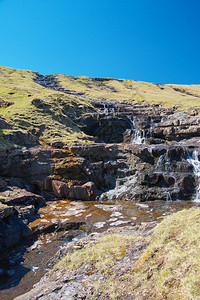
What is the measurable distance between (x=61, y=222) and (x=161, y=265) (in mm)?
8384

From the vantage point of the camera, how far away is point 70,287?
427 cm

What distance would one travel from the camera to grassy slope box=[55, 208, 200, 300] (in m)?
3.18

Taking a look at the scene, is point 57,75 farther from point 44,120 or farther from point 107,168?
point 107,168

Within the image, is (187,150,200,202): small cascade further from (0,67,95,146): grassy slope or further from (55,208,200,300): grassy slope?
(55,208,200,300): grassy slope

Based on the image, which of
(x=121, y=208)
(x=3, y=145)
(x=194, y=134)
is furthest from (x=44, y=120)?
(x=194, y=134)

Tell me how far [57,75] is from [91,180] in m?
125

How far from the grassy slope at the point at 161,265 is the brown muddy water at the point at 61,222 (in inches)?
71.4

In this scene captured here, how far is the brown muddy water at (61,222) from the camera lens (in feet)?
21.3

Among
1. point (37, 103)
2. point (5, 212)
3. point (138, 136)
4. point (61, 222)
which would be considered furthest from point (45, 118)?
point (5, 212)

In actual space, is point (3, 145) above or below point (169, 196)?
above

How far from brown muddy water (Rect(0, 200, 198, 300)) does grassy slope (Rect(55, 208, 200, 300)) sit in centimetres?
181

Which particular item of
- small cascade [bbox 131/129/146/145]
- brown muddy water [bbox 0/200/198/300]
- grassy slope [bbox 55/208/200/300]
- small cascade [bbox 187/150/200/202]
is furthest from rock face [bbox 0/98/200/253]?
small cascade [bbox 131/129/146/145]

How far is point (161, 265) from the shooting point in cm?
388

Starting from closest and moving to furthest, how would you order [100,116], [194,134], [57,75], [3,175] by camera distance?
[3,175] < [194,134] < [100,116] < [57,75]
